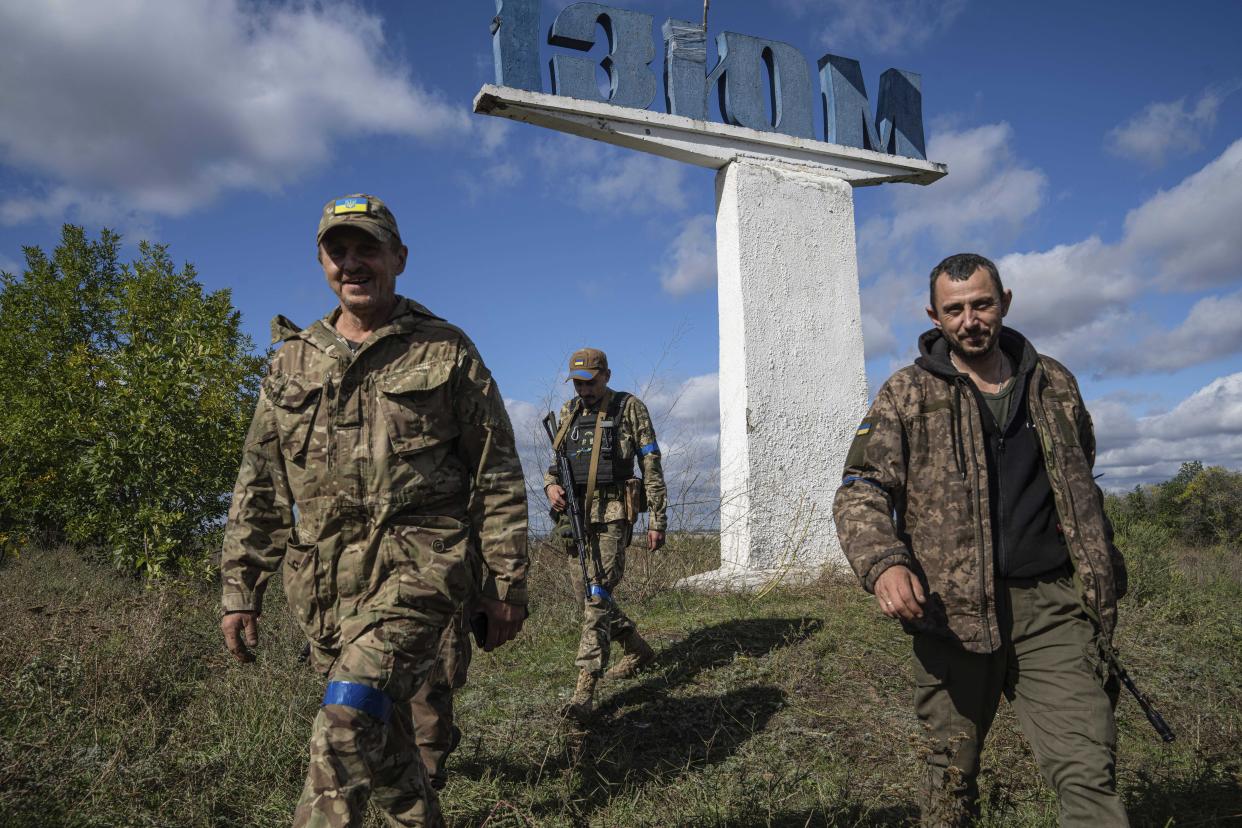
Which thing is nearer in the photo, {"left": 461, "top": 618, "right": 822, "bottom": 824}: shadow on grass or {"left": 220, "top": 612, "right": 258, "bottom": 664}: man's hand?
{"left": 220, "top": 612, "right": 258, "bottom": 664}: man's hand

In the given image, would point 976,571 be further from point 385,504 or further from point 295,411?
point 295,411

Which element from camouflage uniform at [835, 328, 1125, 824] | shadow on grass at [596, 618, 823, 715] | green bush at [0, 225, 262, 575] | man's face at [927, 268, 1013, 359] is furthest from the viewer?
green bush at [0, 225, 262, 575]

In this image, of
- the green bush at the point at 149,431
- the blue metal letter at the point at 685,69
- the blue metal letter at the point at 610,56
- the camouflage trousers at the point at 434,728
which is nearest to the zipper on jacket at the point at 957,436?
the camouflage trousers at the point at 434,728

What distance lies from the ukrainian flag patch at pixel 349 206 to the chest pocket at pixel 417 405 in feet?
1.76

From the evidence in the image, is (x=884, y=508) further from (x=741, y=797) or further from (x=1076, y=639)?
(x=741, y=797)

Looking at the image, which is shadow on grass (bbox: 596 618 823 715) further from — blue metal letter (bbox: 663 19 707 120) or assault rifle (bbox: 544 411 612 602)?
blue metal letter (bbox: 663 19 707 120)

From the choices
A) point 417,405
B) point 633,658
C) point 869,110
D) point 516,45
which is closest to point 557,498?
point 633,658

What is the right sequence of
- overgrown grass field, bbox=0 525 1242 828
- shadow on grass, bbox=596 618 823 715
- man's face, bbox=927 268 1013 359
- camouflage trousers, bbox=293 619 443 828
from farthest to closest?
shadow on grass, bbox=596 618 823 715 → overgrown grass field, bbox=0 525 1242 828 → man's face, bbox=927 268 1013 359 → camouflage trousers, bbox=293 619 443 828

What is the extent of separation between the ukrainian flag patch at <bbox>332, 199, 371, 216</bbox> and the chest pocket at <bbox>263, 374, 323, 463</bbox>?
54 centimetres

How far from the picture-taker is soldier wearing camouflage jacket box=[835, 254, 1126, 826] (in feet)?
7.89

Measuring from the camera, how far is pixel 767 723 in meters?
4.32

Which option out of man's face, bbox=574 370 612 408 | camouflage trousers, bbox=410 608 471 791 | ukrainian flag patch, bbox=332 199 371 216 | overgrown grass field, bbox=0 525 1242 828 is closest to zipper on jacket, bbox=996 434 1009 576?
overgrown grass field, bbox=0 525 1242 828

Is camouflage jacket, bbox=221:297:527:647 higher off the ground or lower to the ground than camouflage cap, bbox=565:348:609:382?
lower

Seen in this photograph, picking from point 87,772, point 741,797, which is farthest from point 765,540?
point 87,772
